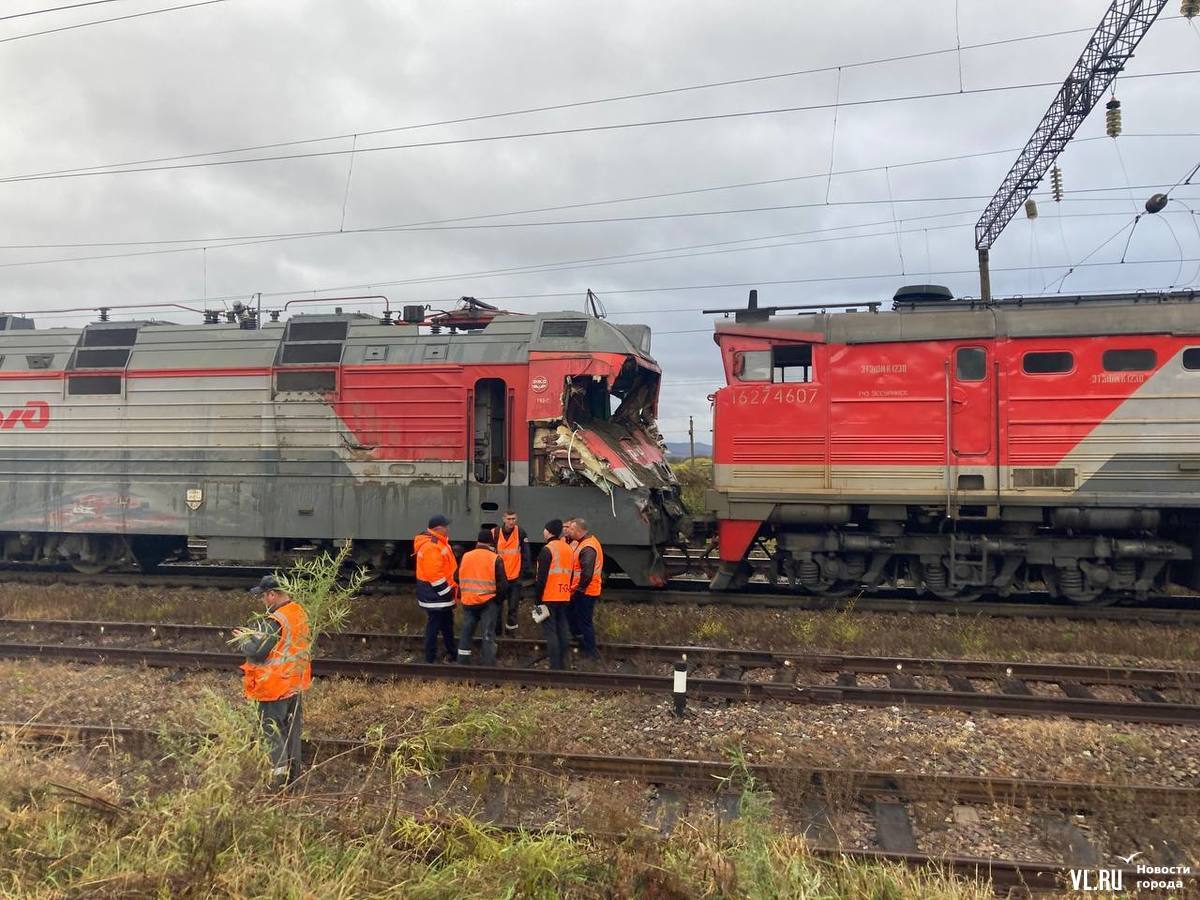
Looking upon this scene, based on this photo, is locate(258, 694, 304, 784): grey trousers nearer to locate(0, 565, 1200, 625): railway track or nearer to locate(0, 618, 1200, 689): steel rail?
locate(0, 618, 1200, 689): steel rail

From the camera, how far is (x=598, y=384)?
37.6 feet

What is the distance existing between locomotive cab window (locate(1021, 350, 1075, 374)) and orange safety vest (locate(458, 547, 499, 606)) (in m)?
7.21

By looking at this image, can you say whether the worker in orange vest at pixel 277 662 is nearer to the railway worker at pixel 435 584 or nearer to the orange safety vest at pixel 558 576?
the railway worker at pixel 435 584

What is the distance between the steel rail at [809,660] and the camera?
7.30 meters

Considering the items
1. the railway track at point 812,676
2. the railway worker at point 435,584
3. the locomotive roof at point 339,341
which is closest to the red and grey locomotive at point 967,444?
the locomotive roof at point 339,341

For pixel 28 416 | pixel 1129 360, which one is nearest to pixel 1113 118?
pixel 1129 360

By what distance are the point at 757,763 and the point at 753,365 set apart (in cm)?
597

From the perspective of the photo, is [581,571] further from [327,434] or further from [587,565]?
[327,434]

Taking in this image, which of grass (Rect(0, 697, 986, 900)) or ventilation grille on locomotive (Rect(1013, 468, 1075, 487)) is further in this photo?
ventilation grille on locomotive (Rect(1013, 468, 1075, 487))

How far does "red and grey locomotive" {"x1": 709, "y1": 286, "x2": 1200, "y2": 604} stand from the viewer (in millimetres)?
9023

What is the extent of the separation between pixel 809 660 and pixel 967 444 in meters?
3.83

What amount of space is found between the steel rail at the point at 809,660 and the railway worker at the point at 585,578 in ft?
1.18

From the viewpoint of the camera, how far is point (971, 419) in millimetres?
9484

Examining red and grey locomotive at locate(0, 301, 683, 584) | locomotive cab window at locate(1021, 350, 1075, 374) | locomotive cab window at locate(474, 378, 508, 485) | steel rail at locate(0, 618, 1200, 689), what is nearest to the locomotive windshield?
red and grey locomotive at locate(0, 301, 683, 584)
